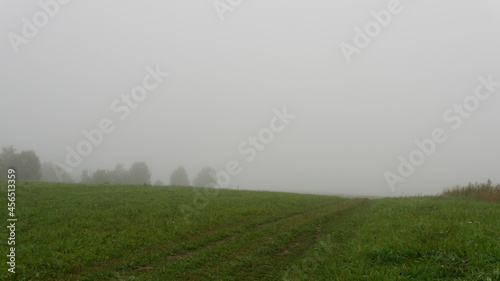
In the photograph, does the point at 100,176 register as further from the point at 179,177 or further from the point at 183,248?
the point at 183,248

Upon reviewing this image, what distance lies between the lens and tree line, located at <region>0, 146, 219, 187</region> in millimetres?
83312

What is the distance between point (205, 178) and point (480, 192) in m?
106

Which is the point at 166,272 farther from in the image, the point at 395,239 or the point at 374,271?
the point at 395,239

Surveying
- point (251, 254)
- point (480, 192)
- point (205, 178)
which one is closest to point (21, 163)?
point (205, 178)

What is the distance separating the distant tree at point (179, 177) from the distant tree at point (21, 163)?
170 ft

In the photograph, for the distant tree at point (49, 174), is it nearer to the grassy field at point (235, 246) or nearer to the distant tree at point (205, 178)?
the distant tree at point (205, 178)

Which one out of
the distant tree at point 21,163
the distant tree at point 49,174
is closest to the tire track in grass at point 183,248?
the distant tree at point 21,163

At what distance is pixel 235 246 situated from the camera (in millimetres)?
14898

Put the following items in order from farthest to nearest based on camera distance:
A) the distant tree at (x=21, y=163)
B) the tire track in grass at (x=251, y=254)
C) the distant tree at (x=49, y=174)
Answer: the distant tree at (x=49, y=174), the distant tree at (x=21, y=163), the tire track in grass at (x=251, y=254)

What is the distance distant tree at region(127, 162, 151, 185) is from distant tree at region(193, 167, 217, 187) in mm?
21541

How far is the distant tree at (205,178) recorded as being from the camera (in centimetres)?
12617

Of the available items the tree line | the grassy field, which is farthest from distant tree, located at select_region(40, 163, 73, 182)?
the grassy field

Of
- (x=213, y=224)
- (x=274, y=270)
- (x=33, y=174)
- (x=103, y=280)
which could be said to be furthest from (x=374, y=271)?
(x=33, y=174)

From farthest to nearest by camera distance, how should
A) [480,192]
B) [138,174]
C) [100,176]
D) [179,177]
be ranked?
1. [179,177]
2. [138,174]
3. [100,176]
4. [480,192]
